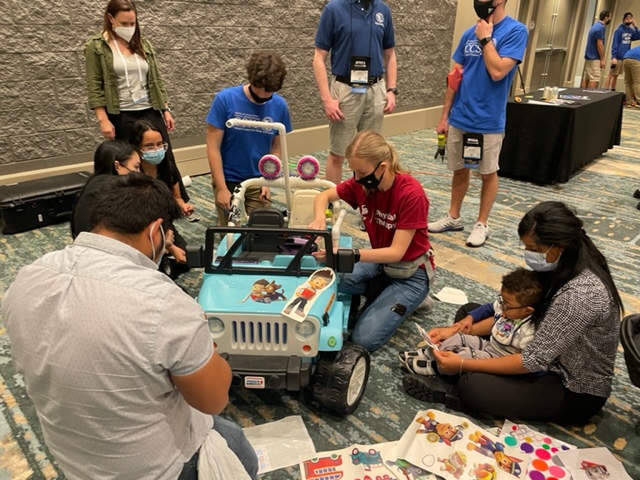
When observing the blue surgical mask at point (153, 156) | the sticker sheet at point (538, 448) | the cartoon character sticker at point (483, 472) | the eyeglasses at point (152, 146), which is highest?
the eyeglasses at point (152, 146)

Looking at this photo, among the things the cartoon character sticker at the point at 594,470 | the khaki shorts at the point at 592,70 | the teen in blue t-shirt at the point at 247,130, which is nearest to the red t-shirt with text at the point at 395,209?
the teen in blue t-shirt at the point at 247,130

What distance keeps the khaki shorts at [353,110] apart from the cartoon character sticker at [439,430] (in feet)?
7.38

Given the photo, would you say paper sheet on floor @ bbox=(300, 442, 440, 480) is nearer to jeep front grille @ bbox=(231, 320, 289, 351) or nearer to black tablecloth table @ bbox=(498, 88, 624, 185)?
jeep front grille @ bbox=(231, 320, 289, 351)

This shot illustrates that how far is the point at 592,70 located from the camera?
998 cm

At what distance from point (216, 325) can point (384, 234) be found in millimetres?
985

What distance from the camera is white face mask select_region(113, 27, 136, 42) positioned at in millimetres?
3363

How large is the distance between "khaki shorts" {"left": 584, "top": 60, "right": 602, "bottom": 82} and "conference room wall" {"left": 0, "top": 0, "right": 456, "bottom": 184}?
506cm

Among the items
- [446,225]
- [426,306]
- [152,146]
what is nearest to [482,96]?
[446,225]

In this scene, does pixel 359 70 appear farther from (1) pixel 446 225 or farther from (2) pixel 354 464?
(2) pixel 354 464

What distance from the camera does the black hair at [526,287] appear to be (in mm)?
1945

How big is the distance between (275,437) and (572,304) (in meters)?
1.20

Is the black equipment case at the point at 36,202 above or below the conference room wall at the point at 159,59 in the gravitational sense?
below

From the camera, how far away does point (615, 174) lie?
18.2 feet

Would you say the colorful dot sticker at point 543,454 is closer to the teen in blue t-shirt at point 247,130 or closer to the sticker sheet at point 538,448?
the sticker sheet at point 538,448
